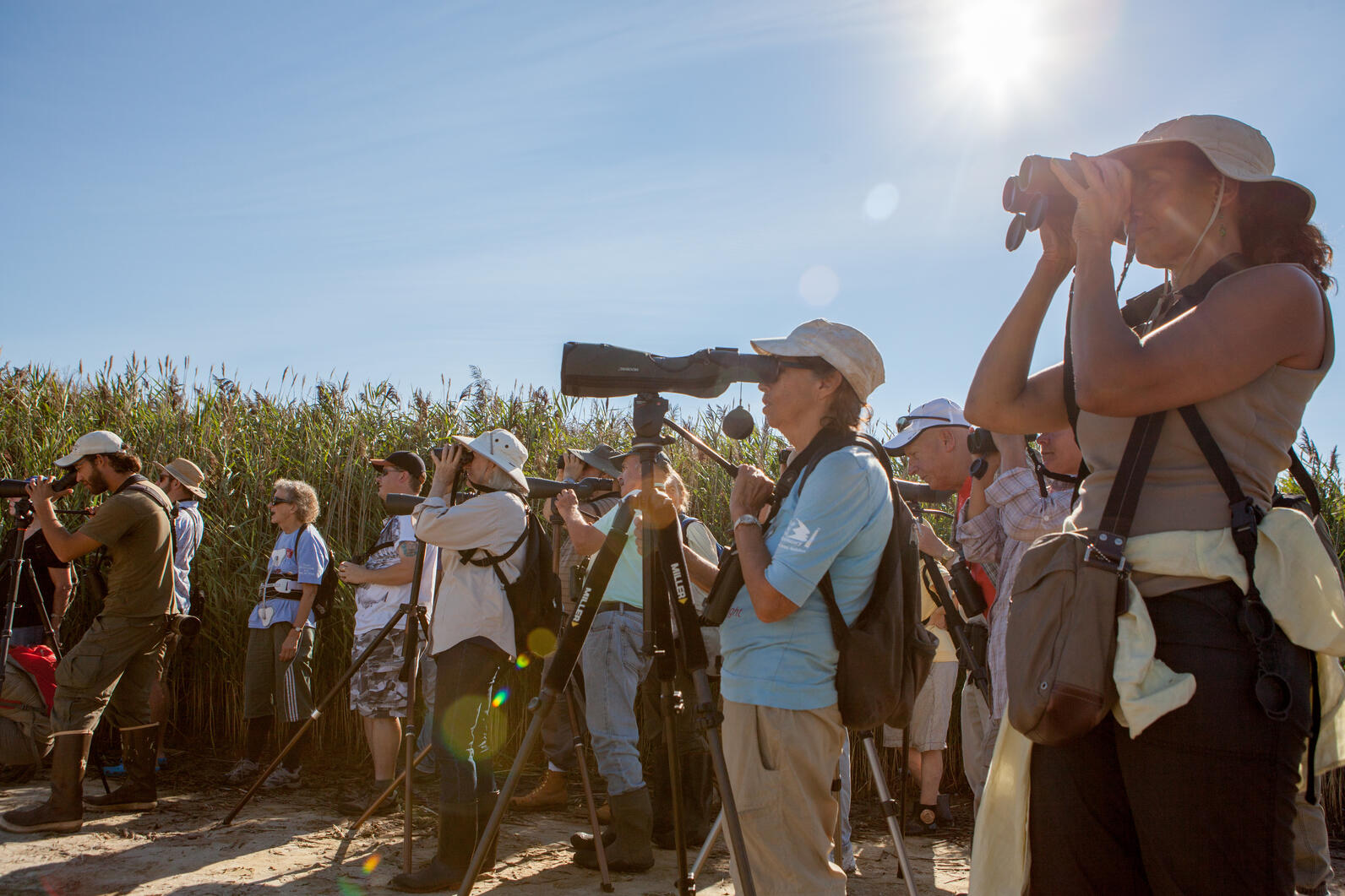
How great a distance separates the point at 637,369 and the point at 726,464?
1.29 feet

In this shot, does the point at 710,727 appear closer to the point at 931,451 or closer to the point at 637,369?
the point at 637,369

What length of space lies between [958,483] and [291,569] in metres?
4.78

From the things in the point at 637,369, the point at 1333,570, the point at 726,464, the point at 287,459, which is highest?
the point at 287,459

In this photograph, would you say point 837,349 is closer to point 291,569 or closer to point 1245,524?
point 1245,524

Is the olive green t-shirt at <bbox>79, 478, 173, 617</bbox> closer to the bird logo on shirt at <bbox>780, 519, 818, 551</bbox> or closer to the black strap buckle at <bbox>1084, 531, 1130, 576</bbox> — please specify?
the bird logo on shirt at <bbox>780, 519, 818, 551</bbox>

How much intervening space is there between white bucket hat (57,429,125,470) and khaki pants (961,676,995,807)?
526 centimetres

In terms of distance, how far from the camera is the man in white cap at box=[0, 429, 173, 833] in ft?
17.4

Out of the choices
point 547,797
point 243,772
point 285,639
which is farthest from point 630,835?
point 243,772

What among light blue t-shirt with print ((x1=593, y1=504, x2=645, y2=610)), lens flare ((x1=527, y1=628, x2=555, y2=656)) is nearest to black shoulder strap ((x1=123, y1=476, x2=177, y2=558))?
lens flare ((x1=527, y1=628, x2=555, y2=656))

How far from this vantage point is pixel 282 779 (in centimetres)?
639

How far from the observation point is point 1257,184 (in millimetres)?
1623

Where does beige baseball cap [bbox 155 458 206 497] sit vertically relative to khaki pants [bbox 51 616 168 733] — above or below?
above

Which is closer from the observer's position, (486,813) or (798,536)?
(798,536)

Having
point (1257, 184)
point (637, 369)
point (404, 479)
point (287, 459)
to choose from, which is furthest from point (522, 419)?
point (1257, 184)
